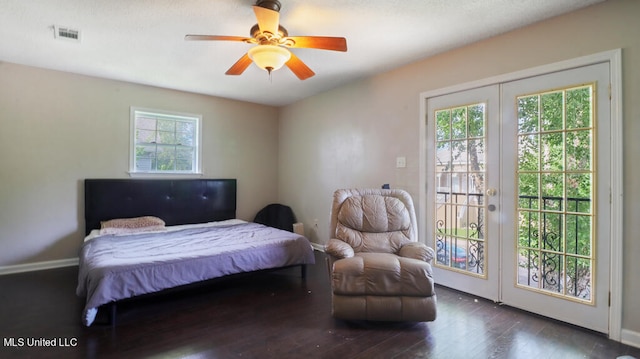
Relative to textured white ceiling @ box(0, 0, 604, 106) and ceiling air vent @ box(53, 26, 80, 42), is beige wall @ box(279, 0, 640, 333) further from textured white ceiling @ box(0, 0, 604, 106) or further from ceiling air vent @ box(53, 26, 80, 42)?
ceiling air vent @ box(53, 26, 80, 42)

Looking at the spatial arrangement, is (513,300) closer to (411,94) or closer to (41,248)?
(411,94)

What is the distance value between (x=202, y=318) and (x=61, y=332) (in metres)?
0.99

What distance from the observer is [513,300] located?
2.71 m

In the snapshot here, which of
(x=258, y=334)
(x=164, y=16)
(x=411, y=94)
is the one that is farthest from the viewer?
(x=411, y=94)

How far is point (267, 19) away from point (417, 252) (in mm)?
2161

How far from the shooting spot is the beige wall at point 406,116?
2.14 meters

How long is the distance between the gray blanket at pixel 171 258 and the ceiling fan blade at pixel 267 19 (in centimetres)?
204

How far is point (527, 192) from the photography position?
266cm

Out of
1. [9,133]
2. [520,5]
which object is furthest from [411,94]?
[9,133]

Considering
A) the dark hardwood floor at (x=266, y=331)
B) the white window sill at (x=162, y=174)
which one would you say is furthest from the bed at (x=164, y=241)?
the dark hardwood floor at (x=266, y=331)

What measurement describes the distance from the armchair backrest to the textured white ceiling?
1.56 m

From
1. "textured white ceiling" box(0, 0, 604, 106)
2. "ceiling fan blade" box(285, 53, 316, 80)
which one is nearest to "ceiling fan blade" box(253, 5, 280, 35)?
"textured white ceiling" box(0, 0, 604, 106)

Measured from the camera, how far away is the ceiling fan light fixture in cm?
231

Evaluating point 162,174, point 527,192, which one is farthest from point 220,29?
point 527,192
